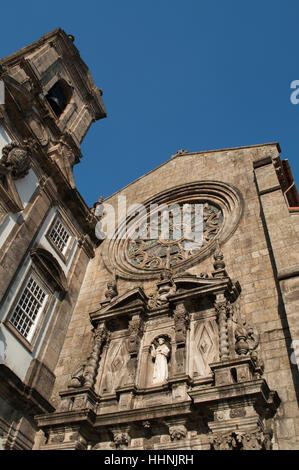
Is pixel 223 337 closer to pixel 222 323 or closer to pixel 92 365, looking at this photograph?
pixel 222 323

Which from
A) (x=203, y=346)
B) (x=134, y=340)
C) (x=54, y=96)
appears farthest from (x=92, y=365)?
(x=54, y=96)

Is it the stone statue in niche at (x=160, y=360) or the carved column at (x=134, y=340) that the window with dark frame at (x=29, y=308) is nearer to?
the carved column at (x=134, y=340)

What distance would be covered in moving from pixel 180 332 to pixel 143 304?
5.60 feet

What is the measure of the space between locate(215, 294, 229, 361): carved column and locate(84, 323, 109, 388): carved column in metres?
3.36

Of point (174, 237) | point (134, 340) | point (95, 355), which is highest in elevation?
point (174, 237)

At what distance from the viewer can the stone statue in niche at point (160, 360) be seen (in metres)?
10.1

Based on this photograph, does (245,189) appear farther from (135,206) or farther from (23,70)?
(23,70)

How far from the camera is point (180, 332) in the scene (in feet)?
A: 34.5

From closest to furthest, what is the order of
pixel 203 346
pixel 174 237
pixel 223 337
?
pixel 223 337
pixel 203 346
pixel 174 237

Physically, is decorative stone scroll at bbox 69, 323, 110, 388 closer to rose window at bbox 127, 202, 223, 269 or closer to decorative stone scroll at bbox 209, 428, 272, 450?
rose window at bbox 127, 202, 223, 269

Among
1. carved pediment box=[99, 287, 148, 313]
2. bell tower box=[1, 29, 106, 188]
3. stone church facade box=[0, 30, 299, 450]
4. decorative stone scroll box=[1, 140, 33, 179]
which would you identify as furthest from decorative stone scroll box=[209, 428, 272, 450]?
bell tower box=[1, 29, 106, 188]

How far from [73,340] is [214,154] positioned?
373 inches

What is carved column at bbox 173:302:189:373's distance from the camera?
32.4ft

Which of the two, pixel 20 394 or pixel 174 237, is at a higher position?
pixel 174 237
